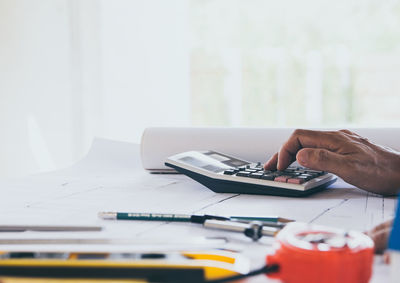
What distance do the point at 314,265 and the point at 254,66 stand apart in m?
A: 4.02

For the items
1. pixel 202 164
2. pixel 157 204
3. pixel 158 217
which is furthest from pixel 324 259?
pixel 202 164

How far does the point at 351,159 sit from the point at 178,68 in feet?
6.38

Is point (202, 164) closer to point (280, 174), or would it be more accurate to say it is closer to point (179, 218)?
point (280, 174)

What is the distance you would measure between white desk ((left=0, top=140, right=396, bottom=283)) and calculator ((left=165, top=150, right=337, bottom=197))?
0.5 inches

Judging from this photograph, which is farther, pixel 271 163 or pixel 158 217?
pixel 271 163

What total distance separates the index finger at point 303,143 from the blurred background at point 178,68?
57 centimetres

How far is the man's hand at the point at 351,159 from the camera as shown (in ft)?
2.27

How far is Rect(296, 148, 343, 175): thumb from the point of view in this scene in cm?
69

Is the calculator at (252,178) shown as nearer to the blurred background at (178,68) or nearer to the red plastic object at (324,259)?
the red plastic object at (324,259)


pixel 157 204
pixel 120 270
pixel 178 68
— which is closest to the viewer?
pixel 120 270

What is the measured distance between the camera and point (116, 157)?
3.42ft

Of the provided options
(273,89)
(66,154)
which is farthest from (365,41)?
(66,154)

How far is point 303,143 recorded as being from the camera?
28.9 inches

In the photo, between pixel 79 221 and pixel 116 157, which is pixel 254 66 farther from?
pixel 79 221
